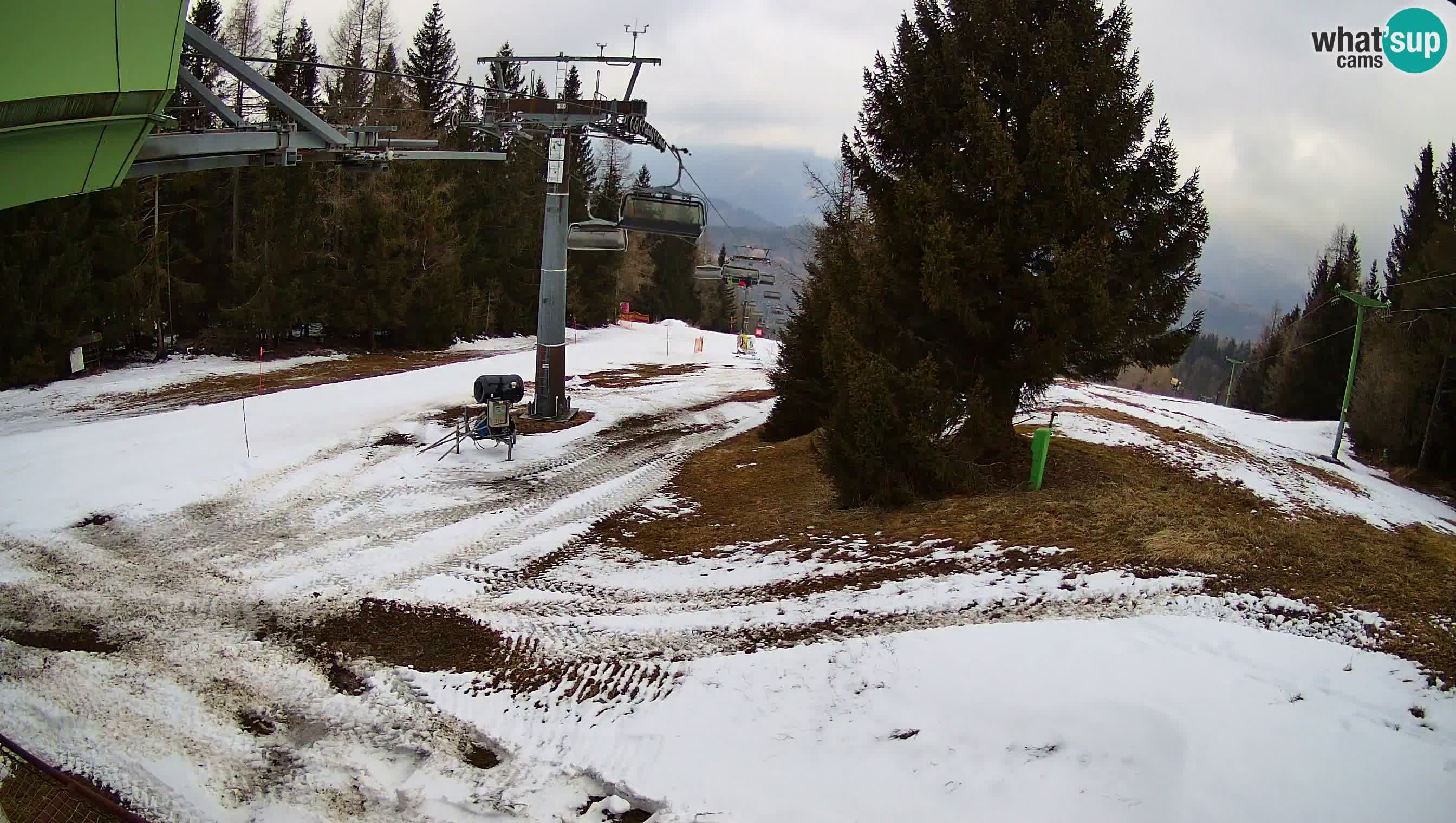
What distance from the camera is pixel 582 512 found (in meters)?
12.4

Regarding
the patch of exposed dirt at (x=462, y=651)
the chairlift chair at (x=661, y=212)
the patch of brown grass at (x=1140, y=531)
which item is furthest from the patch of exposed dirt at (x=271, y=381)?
the patch of brown grass at (x=1140, y=531)

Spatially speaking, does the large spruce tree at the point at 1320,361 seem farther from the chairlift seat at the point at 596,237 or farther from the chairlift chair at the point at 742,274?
the chairlift seat at the point at 596,237

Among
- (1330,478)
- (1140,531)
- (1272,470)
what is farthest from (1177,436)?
(1140,531)

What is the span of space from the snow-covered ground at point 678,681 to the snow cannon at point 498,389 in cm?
392

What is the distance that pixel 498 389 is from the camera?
15.2 m

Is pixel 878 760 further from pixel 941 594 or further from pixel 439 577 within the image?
pixel 439 577

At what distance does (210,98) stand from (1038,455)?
9.86m

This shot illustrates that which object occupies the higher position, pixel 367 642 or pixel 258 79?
pixel 258 79

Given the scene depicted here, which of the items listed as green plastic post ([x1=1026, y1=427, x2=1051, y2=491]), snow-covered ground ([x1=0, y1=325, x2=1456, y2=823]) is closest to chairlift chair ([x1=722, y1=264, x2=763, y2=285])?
snow-covered ground ([x1=0, y1=325, x2=1456, y2=823])

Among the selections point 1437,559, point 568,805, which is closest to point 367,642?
point 568,805

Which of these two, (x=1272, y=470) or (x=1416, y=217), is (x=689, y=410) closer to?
(x=1272, y=470)

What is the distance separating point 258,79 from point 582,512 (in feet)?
22.8

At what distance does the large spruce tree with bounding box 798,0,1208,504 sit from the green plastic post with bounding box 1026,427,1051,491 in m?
0.43

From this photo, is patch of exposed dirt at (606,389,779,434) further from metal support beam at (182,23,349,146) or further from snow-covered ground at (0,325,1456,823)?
metal support beam at (182,23,349,146)
